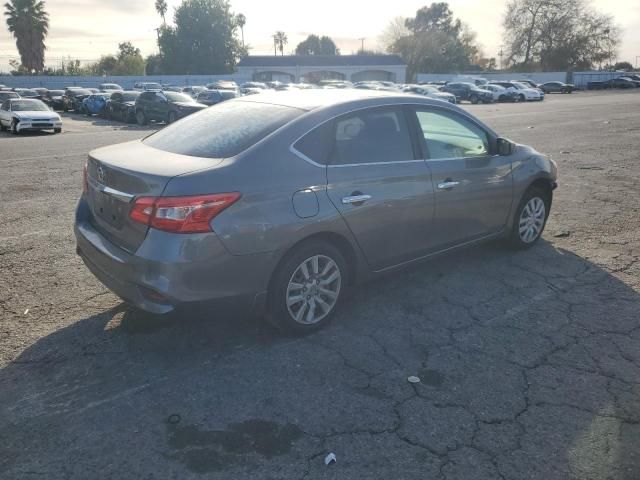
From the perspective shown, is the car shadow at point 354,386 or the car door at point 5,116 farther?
the car door at point 5,116

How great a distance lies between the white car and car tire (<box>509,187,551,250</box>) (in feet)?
63.2

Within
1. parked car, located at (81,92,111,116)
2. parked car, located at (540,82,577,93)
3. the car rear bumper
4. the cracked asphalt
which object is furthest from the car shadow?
parked car, located at (540,82,577,93)

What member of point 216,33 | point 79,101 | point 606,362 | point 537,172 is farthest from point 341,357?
point 216,33

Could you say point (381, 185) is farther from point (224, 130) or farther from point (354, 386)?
point (354, 386)

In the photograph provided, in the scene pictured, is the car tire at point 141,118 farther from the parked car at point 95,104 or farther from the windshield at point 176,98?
the parked car at point 95,104

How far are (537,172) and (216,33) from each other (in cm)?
7767

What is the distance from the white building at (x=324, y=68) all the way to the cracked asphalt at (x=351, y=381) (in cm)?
7355

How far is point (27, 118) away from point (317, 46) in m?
102

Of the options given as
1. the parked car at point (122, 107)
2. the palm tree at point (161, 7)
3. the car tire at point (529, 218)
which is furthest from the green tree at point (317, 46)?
the car tire at point (529, 218)

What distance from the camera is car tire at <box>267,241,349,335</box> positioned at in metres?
3.61

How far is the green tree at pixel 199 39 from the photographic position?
7456cm

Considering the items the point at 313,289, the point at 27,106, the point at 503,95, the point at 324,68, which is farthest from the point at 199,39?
the point at 313,289

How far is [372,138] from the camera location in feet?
13.5

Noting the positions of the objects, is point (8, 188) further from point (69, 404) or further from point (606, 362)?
point (606, 362)
